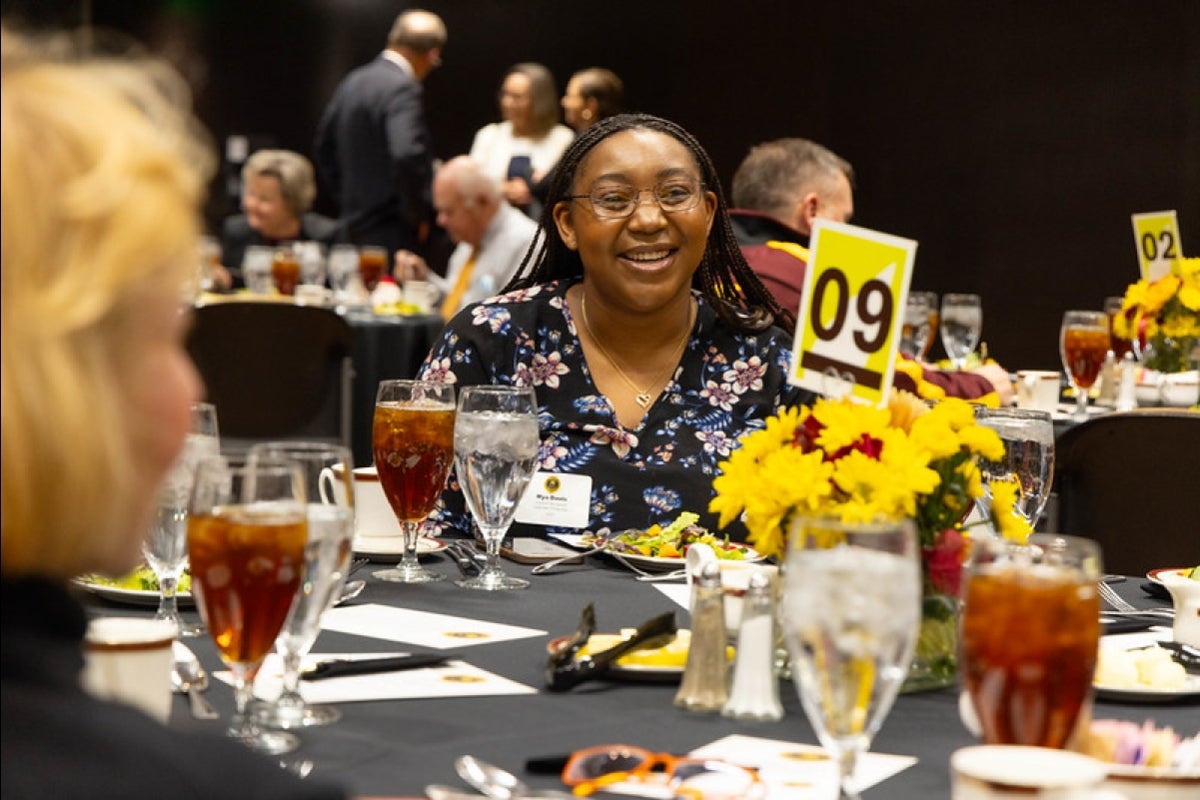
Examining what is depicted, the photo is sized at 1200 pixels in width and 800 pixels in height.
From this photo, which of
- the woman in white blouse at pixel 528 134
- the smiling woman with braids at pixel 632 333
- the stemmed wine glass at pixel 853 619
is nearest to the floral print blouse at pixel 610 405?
the smiling woman with braids at pixel 632 333

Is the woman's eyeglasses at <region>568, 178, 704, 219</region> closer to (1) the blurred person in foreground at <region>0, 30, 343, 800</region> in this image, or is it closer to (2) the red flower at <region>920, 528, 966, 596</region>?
(2) the red flower at <region>920, 528, 966, 596</region>

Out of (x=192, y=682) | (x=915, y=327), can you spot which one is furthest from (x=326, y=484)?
(x=915, y=327)

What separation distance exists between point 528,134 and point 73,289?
9.31 m

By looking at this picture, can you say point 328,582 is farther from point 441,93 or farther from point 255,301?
point 441,93

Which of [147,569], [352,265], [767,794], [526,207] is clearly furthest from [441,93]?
[767,794]

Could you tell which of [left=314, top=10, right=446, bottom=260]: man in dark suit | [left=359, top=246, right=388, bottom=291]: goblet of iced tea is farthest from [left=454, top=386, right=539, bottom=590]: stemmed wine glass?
[left=314, top=10, right=446, bottom=260]: man in dark suit

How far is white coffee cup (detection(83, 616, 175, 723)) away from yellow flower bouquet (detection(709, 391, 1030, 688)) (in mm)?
592

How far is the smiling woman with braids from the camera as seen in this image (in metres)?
2.96

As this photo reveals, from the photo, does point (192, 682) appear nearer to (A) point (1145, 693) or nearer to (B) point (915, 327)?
(A) point (1145, 693)

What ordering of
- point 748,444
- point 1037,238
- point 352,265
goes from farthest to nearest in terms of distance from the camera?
point 1037,238 → point 352,265 → point 748,444

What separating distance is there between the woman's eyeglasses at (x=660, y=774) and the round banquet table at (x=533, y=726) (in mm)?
25

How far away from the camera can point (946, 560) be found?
167cm

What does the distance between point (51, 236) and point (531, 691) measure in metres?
0.90

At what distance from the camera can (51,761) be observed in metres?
0.83
